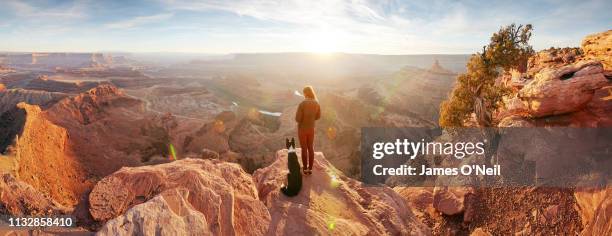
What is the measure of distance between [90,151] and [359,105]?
52190 millimetres

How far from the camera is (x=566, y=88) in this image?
35.7ft

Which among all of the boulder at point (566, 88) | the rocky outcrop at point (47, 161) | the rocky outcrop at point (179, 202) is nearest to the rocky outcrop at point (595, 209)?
the boulder at point (566, 88)

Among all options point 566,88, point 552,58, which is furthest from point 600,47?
point 566,88

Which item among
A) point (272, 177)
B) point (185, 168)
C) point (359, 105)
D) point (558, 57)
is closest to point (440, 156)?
point (558, 57)

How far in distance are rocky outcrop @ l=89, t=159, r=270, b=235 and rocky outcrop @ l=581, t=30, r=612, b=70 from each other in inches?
580

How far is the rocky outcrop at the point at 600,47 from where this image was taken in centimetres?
1245

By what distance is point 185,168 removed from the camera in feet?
23.0

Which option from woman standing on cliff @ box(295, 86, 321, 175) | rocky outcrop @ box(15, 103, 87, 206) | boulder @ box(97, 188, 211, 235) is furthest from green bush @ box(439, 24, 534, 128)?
rocky outcrop @ box(15, 103, 87, 206)

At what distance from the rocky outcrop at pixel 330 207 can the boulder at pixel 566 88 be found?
260 inches

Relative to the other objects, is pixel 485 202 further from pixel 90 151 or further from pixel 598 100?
pixel 90 151

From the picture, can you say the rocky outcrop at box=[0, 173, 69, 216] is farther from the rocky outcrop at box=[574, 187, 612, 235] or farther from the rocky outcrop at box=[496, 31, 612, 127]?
the rocky outcrop at box=[496, 31, 612, 127]

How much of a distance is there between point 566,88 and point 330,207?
32.5ft

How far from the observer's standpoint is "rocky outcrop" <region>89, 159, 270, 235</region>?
4930 mm

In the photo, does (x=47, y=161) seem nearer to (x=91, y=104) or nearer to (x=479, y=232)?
(x=91, y=104)
